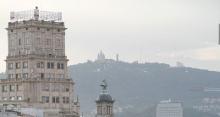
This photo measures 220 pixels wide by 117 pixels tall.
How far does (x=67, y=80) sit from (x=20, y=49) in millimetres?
9725

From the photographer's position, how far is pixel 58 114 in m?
190

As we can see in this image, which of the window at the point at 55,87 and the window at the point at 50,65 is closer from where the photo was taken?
the window at the point at 55,87

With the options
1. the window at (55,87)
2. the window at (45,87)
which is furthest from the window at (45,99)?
the window at (55,87)

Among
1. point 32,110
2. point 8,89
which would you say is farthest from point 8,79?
point 32,110

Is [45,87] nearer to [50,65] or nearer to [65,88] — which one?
[65,88]

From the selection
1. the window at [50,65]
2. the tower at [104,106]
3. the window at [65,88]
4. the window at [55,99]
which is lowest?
the tower at [104,106]

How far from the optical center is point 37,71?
641 ft

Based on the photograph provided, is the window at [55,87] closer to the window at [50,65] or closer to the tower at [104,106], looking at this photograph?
the window at [50,65]

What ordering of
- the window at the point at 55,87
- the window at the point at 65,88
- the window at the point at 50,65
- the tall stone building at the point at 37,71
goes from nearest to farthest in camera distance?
the tall stone building at the point at 37,71 < the window at the point at 55,87 < the window at the point at 50,65 < the window at the point at 65,88

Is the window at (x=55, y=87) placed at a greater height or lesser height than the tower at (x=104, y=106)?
greater

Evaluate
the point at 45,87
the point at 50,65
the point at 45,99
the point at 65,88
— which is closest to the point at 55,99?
the point at 45,99

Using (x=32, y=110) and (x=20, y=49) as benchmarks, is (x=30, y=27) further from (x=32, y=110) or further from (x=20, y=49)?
(x=32, y=110)

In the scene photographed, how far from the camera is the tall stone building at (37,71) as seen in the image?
19388 cm

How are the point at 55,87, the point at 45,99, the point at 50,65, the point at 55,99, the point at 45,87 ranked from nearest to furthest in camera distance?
the point at 45,87
the point at 45,99
the point at 55,87
the point at 55,99
the point at 50,65
